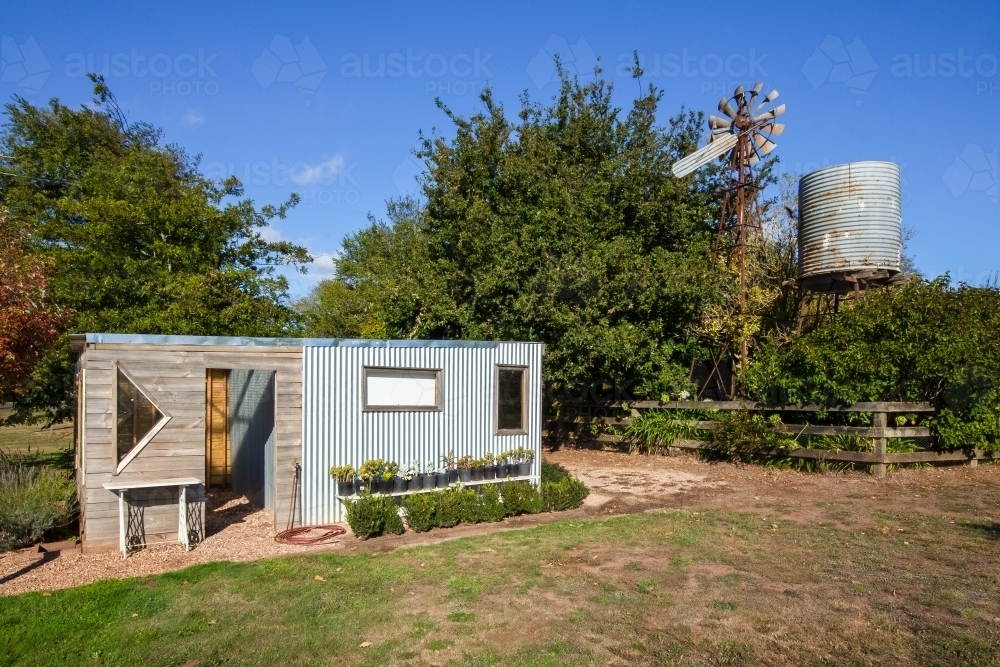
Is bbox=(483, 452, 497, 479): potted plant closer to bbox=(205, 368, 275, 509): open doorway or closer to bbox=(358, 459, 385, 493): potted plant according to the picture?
bbox=(358, 459, 385, 493): potted plant

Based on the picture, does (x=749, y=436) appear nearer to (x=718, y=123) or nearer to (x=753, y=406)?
(x=753, y=406)

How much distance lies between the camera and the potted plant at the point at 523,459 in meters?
11.1

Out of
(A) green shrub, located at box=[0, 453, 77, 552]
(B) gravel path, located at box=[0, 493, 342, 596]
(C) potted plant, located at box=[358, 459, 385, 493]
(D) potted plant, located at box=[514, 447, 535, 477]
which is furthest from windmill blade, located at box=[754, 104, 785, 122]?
(A) green shrub, located at box=[0, 453, 77, 552]

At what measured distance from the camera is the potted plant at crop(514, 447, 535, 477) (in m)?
11.1

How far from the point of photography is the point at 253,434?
1195 centimetres

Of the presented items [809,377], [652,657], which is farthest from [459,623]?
[809,377]

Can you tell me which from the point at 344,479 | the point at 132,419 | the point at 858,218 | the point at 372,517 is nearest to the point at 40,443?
the point at 132,419

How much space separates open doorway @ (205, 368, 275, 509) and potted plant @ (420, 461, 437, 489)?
2.14 meters

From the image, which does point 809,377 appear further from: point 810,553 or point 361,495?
point 361,495

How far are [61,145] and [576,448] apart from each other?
→ 15.8 metres

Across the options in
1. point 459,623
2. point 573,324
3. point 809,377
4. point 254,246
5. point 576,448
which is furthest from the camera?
point 576,448

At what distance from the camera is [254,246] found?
53.9 ft

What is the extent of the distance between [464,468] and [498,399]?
1.22 metres

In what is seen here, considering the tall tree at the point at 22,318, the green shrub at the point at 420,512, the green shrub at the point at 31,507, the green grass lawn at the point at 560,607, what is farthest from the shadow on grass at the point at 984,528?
the tall tree at the point at 22,318
